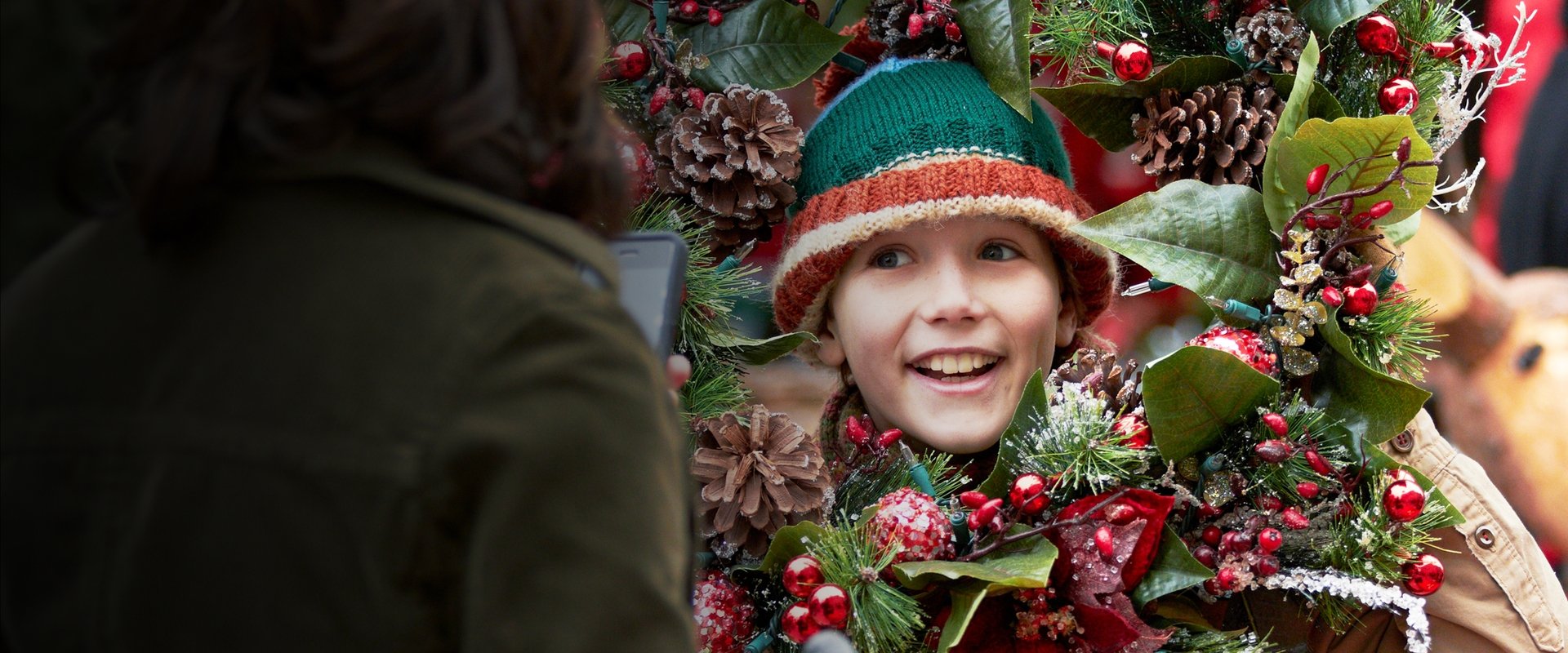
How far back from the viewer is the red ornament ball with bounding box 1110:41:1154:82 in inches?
55.7

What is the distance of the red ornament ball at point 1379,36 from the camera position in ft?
4.50

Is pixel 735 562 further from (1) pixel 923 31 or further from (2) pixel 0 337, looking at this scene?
(2) pixel 0 337

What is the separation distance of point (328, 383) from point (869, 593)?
0.75m

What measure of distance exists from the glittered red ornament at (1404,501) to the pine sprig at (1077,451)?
230 mm

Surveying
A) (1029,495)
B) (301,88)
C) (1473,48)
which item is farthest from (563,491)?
(1473,48)

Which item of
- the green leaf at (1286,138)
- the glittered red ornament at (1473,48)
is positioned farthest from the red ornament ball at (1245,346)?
the glittered red ornament at (1473,48)

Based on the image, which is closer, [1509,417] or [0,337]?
[0,337]

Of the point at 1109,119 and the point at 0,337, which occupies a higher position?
the point at 0,337

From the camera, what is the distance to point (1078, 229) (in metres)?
1.30

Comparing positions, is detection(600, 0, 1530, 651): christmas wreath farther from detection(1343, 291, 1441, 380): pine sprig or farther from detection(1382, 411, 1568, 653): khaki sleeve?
detection(1382, 411, 1568, 653): khaki sleeve

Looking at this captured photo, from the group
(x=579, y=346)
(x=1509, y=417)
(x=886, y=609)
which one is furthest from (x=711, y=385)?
(x=1509, y=417)

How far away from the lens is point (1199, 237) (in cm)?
132

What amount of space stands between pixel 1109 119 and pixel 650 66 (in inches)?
22.0

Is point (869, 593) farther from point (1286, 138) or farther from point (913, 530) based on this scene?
point (1286, 138)
